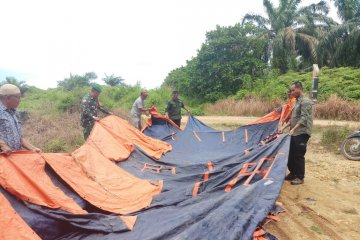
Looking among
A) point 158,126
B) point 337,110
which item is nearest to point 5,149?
point 158,126

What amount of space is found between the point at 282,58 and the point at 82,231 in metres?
17.6

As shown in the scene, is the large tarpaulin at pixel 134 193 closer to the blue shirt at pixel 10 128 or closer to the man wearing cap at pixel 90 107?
the blue shirt at pixel 10 128

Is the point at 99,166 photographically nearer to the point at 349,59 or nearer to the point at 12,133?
the point at 12,133

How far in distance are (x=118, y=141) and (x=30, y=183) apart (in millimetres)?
2357

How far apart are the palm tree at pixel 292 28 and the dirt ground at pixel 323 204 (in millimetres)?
13539

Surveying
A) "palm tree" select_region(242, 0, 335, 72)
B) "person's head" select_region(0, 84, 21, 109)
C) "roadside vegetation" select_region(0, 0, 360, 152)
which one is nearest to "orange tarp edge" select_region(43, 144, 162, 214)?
"person's head" select_region(0, 84, 21, 109)

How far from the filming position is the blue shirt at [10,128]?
2893 mm

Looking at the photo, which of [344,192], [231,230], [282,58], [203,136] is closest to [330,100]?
[203,136]

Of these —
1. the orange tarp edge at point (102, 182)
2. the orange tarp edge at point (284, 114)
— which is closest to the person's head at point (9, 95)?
the orange tarp edge at point (102, 182)

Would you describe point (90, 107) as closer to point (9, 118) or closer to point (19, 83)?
point (9, 118)

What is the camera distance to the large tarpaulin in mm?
2408

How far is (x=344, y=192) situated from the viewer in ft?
13.5

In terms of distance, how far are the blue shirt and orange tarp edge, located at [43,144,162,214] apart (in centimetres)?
37

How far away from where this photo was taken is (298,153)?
429 cm
